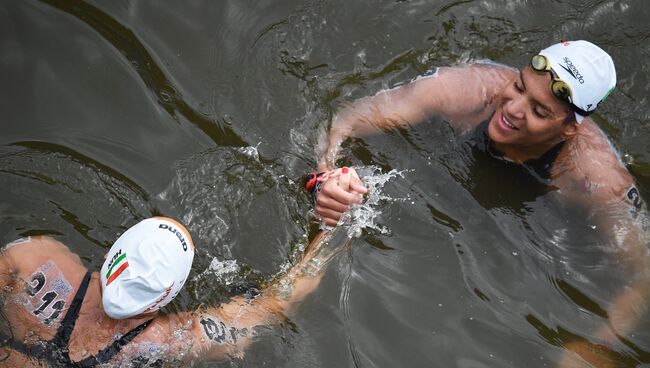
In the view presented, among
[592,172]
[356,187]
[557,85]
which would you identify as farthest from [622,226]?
[356,187]

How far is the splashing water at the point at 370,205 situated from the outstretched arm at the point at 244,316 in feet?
0.74

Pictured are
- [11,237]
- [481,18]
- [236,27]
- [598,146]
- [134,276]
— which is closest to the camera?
[134,276]

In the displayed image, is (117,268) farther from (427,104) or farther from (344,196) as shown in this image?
(427,104)

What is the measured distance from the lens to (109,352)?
13.7ft

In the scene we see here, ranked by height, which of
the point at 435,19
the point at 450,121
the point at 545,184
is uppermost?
the point at 435,19

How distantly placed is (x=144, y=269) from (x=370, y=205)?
6.91ft

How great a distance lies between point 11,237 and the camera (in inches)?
195

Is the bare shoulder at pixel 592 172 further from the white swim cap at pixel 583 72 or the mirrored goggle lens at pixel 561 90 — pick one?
the mirrored goggle lens at pixel 561 90

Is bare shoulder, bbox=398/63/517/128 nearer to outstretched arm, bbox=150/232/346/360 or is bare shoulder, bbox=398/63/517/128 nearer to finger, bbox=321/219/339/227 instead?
finger, bbox=321/219/339/227

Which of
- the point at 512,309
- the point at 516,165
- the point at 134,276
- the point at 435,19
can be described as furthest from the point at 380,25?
the point at 134,276

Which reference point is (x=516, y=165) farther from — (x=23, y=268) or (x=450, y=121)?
(x=23, y=268)

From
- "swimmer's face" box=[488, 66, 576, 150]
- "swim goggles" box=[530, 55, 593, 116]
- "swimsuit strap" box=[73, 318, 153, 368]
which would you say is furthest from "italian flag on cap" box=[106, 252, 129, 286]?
"swim goggles" box=[530, 55, 593, 116]

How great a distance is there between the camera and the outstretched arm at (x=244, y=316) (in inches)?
180

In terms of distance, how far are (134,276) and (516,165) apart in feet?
11.0
